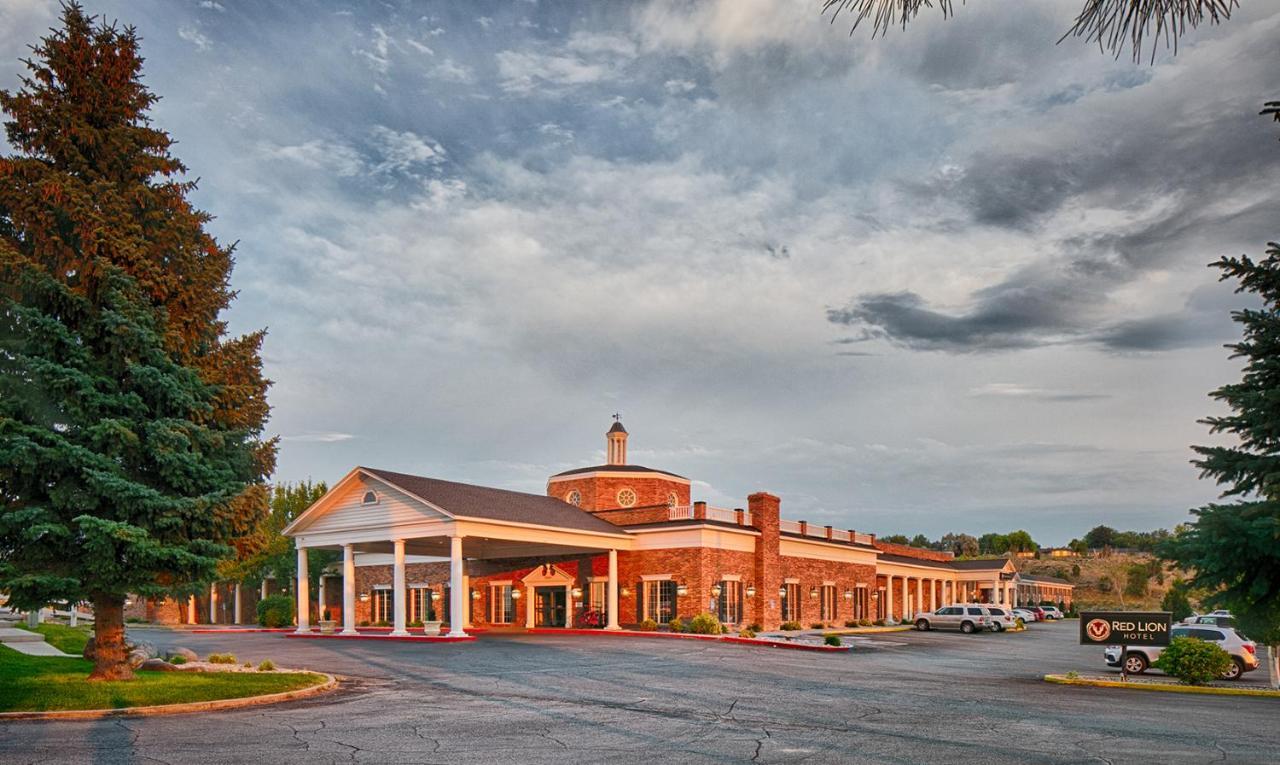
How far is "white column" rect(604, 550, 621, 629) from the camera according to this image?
140ft

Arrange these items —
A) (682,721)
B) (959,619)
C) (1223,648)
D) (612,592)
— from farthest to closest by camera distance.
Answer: (959,619)
(612,592)
(1223,648)
(682,721)

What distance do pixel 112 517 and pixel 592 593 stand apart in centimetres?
2893

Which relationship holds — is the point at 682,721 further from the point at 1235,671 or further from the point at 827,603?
the point at 827,603

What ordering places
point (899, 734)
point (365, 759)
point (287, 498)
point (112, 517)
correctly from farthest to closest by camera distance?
point (287, 498) < point (112, 517) < point (899, 734) < point (365, 759)

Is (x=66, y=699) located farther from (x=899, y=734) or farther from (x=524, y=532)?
(x=524, y=532)

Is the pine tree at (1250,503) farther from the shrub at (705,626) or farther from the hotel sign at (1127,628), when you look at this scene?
the shrub at (705,626)

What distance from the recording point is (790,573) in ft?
159

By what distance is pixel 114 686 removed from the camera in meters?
18.0

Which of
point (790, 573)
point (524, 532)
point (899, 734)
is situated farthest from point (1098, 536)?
point (899, 734)

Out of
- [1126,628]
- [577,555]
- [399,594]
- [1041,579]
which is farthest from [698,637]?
[1041,579]

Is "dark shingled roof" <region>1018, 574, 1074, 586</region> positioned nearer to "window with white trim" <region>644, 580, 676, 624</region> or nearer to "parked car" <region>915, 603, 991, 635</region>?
"parked car" <region>915, 603, 991, 635</region>

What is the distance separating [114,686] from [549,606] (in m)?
30.8

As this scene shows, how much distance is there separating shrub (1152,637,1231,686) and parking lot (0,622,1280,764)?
233 cm

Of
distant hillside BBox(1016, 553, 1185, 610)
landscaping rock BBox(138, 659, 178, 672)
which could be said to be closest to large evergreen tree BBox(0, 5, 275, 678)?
landscaping rock BBox(138, 659, 178, 672)
